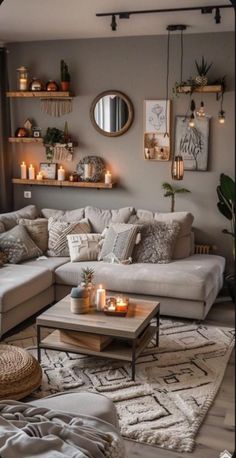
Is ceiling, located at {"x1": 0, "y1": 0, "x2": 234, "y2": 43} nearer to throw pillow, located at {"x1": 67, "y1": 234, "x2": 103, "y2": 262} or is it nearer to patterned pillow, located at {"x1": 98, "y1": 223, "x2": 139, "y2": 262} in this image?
patterned pillow, located at {"x1": 98, "y1": 223, "x2": 139, "y2": 262}

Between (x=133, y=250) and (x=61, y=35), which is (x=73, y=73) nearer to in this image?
(x=61, y=35)

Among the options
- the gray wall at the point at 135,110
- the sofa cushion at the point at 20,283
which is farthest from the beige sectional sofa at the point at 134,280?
the gray wall at the point at 135,110

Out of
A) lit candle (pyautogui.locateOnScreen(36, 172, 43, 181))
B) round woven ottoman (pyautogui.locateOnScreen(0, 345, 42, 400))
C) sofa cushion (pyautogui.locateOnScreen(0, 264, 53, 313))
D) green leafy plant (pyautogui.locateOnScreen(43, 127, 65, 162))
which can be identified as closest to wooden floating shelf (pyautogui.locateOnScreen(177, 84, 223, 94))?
green leafy plant (pyautogui.locateOnScreen(43, 127, 65, 162))

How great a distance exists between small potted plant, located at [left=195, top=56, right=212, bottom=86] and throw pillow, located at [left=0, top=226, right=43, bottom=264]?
87.8 inches

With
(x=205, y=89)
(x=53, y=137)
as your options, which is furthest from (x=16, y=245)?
(x=205, y=89)

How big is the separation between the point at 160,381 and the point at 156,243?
66.6 inches

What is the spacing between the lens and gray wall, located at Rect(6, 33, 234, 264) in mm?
5059

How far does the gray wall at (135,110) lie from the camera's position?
5.06 meters

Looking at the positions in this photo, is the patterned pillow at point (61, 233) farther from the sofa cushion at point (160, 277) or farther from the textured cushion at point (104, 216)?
the sofa cushion at point (160, 277)

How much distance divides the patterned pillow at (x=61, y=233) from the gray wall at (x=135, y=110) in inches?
24.9

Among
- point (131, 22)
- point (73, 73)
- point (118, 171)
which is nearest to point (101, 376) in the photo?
point (118, 171)

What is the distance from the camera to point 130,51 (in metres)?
5.23

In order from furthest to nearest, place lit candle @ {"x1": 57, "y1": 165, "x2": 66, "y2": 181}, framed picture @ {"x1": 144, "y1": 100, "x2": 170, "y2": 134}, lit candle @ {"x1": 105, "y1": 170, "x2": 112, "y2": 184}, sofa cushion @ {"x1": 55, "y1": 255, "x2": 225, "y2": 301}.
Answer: lit candle @ {"x1": 57, "y1": 165, "x2": 66, "y2": 181} < lit candle @ {"x1": 105, "y1": 170, "x2": 112, "y2": 184} < framed picture @ {"x1": 144, "y1": 100, "x2": 170, "y2": 134} < sofa cushion @ {"x1": 55, "y1": 255, "x2": 225, "y2": 301}

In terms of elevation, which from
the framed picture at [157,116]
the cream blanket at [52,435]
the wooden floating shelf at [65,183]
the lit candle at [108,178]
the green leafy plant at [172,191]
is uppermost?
the framed picture at [157,116]
